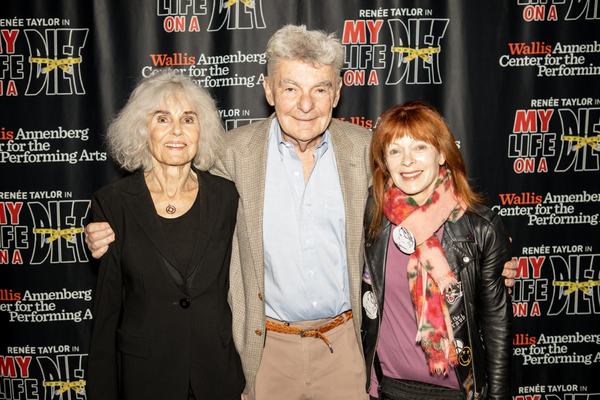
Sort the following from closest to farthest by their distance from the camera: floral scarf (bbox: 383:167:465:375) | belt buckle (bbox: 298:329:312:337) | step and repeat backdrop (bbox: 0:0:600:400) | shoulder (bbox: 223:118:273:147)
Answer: floral scarf (bbox: 383:167:465:375) → belt buckle (bbox: 298:329:312:337) → shoulder (bbox: 223:118:273:147) → step and repeat backdrop (bbox: 0:0:600:400)

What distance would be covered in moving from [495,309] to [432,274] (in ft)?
0.97

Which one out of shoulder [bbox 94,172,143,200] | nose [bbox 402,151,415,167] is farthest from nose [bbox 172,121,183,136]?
nose [bbox 402,151,415,167]

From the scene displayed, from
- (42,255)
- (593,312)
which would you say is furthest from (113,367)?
(593,312)

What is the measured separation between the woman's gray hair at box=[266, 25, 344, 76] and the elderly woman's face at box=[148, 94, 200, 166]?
1.54 feet

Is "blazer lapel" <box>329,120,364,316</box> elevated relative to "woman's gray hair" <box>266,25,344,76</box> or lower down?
lower down

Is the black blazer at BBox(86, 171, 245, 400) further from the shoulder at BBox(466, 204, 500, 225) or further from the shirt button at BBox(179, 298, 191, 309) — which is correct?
the shoulder at BBox(466, 204, 500, 225)

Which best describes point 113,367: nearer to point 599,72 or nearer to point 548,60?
point 548,60

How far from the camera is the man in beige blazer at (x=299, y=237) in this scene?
7.35ft

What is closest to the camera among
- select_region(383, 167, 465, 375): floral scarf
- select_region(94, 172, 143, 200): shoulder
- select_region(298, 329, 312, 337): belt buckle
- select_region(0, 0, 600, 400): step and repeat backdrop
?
select_region(383, 167, 465, 375): floral scarf

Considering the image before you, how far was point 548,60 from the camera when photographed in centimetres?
349

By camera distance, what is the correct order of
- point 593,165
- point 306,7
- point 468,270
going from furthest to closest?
point 593,165
point 306,7
point 468,270

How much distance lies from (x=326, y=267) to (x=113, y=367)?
992 mm

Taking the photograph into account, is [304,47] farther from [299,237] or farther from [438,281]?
[438,281]

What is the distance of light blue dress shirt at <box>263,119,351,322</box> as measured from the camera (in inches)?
89.9
